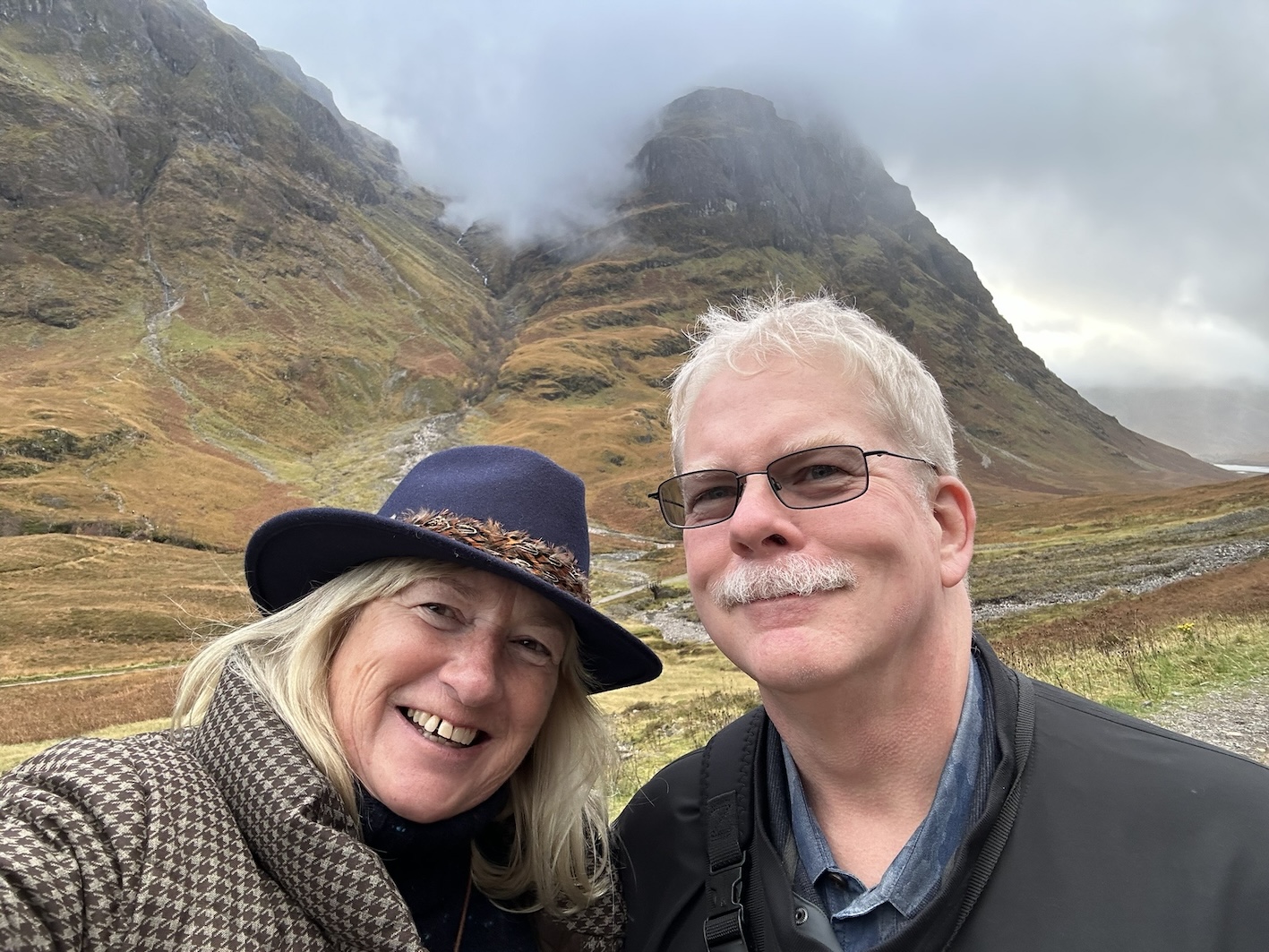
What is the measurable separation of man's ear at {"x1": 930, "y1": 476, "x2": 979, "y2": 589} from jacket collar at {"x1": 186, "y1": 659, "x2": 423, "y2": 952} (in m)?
2.05

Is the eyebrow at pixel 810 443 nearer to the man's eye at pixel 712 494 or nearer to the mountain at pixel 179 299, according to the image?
the man's eye at pixel 712 494

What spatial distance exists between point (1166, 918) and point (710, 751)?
5.23ft

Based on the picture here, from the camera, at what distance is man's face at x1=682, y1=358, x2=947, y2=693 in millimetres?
2125

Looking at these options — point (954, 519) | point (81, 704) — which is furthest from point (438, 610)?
point (81, 704)

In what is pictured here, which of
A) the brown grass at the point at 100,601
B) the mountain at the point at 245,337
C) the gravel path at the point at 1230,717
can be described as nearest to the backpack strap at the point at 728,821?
the gravel path at the point at 1230,717

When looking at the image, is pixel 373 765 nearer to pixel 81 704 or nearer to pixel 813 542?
pixel 813 542

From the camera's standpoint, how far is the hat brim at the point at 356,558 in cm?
235

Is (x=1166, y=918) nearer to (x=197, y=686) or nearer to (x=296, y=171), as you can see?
(x=197, y=686)

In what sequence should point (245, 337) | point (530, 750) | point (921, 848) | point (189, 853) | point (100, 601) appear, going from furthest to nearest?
point (245, 337)
point (100, 601)
point (530, 750)
point (921, 848)
point (189, 853)

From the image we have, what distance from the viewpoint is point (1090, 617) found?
20.1 metres

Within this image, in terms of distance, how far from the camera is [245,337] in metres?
134

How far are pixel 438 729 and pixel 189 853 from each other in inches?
32.4

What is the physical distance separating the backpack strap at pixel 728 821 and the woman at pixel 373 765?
505 mm

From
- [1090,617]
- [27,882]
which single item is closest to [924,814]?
[27,882]
